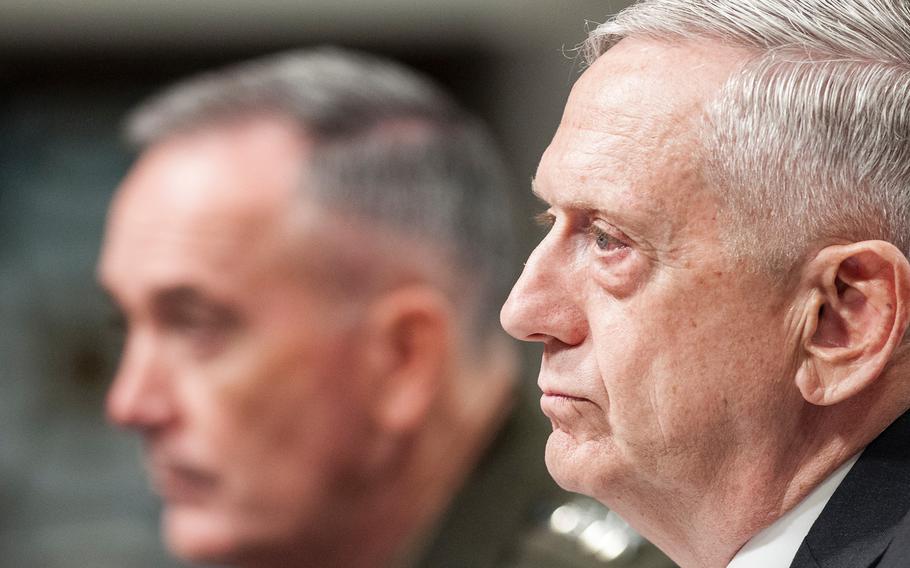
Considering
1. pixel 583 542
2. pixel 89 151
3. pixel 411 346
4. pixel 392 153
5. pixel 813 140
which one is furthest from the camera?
pixel 89 151

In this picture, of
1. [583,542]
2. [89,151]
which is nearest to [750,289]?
[583,542]

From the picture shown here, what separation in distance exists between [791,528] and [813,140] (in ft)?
1.35

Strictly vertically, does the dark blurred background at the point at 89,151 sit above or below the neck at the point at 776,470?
above

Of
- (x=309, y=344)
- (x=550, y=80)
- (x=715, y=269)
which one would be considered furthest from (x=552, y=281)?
(x=550, y=80)

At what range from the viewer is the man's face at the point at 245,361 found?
2.99 metres

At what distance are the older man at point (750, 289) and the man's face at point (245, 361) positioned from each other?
1.64 meters

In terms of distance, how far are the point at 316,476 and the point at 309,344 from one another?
0.31m

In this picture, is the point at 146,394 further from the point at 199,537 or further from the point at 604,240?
the point at 604,240

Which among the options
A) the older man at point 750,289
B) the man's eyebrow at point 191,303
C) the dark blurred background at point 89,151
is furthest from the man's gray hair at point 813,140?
the dark blurred background at point 89,151

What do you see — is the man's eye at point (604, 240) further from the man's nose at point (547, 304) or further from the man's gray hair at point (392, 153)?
the man's gray hair at point (392, 153)

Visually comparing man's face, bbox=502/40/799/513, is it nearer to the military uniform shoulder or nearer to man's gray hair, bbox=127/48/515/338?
the military uniform shoulder

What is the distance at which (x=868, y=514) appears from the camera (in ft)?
4.33

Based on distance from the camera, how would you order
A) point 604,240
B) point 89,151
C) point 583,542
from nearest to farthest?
point 604,240, point 583,542, point 89,151

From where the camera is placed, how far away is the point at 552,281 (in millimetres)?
1445
